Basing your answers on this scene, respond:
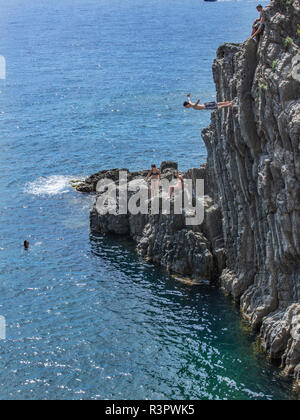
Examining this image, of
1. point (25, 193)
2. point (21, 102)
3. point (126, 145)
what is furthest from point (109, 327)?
point (21, 102)

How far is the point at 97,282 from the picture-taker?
61375mm

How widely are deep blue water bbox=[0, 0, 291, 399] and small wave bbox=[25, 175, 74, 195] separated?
0.44ft

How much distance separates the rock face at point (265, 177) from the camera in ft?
150

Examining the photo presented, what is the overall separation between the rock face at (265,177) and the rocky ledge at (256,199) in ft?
0.24

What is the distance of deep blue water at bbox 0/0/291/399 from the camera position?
47344 millimetres

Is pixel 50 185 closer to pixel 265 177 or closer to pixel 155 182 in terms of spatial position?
pixel 155 182

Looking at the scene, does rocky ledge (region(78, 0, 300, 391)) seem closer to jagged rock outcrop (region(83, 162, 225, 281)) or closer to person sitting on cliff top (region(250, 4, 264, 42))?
jagged rock outcrop (region(83, 162, 225, 281))

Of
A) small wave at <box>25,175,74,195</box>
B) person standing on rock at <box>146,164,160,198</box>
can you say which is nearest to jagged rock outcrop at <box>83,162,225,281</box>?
person standing on rock at <box>146,164,160,198</box>

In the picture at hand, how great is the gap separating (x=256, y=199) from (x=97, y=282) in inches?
667

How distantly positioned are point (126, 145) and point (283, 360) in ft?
190

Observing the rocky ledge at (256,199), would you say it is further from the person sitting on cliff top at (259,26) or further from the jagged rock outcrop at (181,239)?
the person sitting on cliff top at (259,26)
